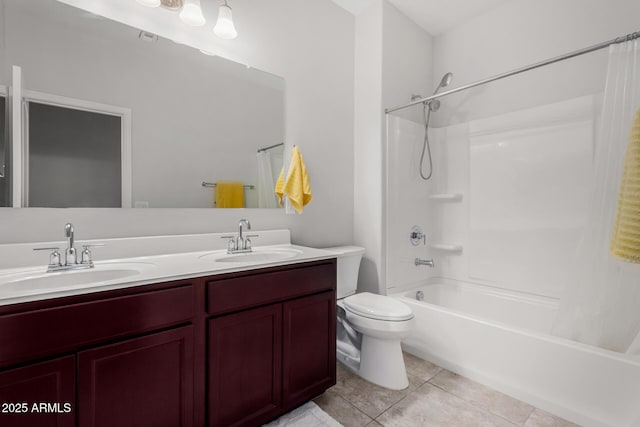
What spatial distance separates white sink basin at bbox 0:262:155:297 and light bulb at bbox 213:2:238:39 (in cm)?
133

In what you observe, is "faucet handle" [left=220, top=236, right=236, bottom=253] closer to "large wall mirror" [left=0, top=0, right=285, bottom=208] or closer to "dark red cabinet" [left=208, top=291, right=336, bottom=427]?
"large wall mirror" [left=0, top=0, right=285, bottom=208]

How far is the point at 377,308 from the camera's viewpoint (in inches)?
70.1

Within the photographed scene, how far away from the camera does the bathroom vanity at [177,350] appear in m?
0.86

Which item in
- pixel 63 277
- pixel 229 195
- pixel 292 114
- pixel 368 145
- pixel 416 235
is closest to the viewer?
pixel 63 277

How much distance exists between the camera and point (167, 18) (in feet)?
5.21

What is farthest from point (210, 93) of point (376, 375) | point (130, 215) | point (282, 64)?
point (376, 375)

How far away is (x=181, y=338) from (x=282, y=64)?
70.2 inches

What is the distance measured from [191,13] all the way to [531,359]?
8.45 feet

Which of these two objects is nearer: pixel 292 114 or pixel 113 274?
pixel 113 274

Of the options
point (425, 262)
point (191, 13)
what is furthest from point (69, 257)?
point (425, 262)

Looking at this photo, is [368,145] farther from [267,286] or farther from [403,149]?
[267,286]

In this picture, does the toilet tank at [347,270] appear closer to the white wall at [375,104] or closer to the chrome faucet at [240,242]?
the white wall at [375,104]

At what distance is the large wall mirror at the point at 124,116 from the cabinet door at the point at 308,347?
30.3 inches

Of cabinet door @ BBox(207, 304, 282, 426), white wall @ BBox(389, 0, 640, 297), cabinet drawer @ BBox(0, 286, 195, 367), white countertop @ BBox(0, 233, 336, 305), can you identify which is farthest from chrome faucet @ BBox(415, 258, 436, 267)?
cabinet drawer @ BBox(0, 286, 195, 367)
